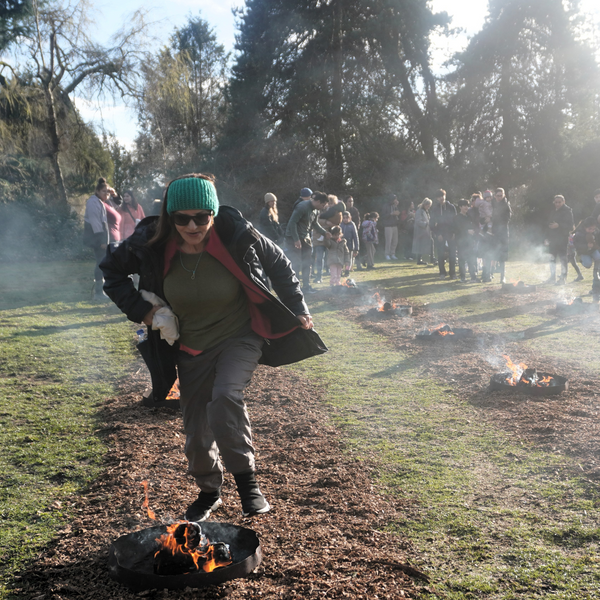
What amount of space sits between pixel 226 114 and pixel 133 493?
25826 mm

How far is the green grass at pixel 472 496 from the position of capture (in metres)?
2.88

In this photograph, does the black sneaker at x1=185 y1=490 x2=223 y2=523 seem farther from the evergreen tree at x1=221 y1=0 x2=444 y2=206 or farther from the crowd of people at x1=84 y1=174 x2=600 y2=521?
the evergreen tree at x1=221 y1=0 x2=444 y2=206

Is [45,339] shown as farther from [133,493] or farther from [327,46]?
[327,46]

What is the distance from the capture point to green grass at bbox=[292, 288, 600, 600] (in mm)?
2879

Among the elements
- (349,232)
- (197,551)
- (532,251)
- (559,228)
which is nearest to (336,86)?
(532,251)

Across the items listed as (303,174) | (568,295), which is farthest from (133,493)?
(303,174)

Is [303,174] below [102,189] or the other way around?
the other way around

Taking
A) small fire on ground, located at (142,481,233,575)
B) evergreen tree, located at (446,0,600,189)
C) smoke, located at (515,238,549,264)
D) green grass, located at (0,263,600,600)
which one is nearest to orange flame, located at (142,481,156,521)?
green grass, located at (0,263,600,600)

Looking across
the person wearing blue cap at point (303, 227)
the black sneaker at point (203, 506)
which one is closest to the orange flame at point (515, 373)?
the black sneaker at point (203, 506)

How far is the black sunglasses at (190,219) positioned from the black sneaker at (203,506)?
1615 mm

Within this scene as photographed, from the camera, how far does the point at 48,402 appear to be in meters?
5.82

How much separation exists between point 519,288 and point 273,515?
34.7ft

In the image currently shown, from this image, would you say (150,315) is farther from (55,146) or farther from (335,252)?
(55,146)

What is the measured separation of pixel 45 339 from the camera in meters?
8.49
